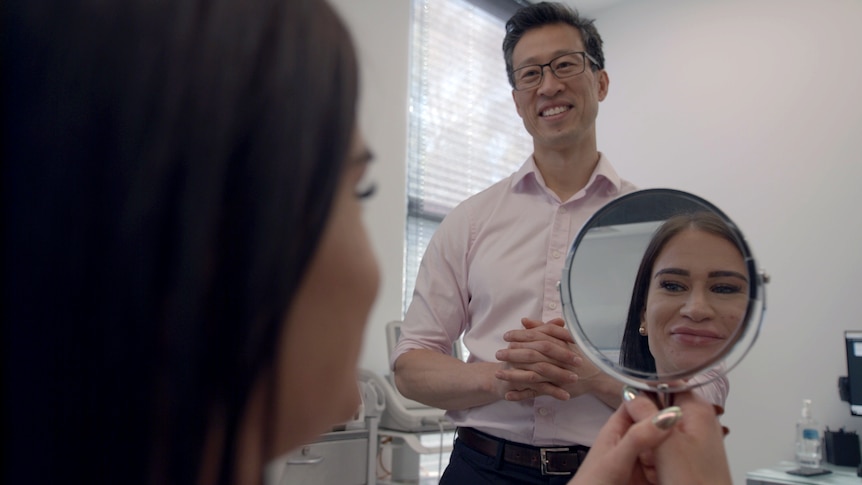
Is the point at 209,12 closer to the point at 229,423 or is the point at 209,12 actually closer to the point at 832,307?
the point at 229,423

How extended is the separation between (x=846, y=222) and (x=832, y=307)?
0.41m

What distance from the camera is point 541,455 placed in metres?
1.25

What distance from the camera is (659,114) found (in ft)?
12.9

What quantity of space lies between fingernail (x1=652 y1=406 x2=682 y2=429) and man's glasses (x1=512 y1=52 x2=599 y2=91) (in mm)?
1031

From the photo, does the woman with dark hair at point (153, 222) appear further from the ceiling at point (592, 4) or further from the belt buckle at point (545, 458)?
the ceiling at point (592, 4)

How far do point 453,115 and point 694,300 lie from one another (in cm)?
303

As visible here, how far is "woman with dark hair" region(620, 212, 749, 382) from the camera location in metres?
0.73

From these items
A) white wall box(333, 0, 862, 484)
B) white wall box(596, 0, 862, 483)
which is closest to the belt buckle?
white wall box(333, 0, 862, 484)

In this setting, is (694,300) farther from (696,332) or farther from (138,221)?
(138,221)

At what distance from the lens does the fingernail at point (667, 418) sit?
629mm

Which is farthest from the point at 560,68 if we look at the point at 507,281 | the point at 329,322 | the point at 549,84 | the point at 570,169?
the point at 329,322

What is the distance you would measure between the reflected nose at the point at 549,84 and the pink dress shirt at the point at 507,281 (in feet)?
0.53

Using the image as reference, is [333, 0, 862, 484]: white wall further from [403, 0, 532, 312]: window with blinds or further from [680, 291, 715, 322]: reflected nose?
[680, 291, 715, 322]: reflected nose

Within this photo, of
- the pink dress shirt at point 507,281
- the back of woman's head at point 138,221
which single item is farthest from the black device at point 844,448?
the back of woman's head at point 138,221
